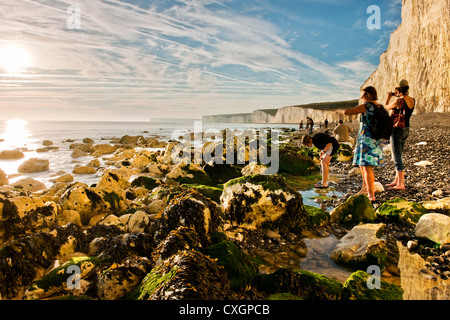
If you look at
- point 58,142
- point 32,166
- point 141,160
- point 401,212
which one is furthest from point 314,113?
point 401,212

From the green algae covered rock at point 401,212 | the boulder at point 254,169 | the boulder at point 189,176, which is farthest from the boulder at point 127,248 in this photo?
the boulder at point 254,169

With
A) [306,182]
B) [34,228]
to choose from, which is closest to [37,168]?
[34,228]

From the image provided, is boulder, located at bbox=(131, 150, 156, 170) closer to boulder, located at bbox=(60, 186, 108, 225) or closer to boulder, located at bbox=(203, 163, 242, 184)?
boulder, located at bbox=(203, 163, 242, 184)

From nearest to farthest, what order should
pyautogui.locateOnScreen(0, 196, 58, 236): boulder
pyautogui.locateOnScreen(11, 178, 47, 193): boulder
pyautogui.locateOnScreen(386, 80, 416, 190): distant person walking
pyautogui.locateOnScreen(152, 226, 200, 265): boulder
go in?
1. pyautogui.locateOnScreen(152, 226, 200, 265): boulder
2. pyautogui.locateOnScreen(0, 196, 58, 236): boulder
3. pyautogui.locateOnScreen(386, 80, 416, 190): distant person walking
4. pyautogui.locateOnScreen(11, 178, 47, 193): boulder

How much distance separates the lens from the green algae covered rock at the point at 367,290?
2.78 meters

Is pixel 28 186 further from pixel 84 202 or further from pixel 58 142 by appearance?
pixel 58 142

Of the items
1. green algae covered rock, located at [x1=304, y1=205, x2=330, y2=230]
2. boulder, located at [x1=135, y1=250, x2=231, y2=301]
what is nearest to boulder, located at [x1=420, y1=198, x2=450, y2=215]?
green algae covered rock, located at [x1=304, y1=205, x2=330, y2=230]

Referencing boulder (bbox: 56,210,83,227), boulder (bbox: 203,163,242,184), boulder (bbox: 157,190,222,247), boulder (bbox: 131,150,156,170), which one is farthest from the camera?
boulder (bbox: 131,150,156,170)

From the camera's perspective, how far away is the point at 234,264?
2975mm

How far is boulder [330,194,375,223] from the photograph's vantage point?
16.8ft

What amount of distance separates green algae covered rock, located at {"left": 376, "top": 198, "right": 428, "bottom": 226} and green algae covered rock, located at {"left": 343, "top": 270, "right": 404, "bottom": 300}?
2.35 metres

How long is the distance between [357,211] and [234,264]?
352 cm
